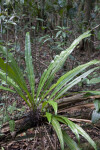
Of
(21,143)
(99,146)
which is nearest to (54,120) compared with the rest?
(99,146)

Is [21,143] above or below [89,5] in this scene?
below

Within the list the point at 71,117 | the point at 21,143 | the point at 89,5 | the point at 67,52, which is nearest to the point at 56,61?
the point at 67,52

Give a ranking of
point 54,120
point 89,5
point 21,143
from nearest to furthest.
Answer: point 54,120 → point 21,143 → point 89,5

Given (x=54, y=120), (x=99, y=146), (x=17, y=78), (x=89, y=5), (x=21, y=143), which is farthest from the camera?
(x=89, y=5)

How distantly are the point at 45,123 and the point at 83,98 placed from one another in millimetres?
389

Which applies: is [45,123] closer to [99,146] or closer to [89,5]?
[99,146]

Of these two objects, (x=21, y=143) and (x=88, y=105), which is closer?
(x=88, y=105)

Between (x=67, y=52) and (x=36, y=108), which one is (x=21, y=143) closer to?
(x=36, y=108)

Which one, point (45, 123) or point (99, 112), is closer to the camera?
point (99, 112)

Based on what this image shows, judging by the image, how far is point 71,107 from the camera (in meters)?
1.46

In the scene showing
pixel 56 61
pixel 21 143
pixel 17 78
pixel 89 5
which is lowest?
pixel 21 143

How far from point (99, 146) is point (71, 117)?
38 cm

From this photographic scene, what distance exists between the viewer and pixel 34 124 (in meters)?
1.37

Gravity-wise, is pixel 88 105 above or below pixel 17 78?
below
